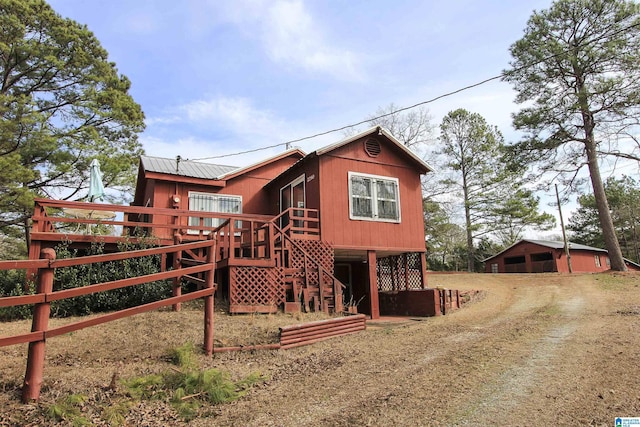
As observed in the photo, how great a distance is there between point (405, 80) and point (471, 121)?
2145cm

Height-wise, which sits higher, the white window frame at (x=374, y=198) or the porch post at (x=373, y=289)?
the white window frame at (x=374, y=198)

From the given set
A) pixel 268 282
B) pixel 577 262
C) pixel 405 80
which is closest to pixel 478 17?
pixel 405 80

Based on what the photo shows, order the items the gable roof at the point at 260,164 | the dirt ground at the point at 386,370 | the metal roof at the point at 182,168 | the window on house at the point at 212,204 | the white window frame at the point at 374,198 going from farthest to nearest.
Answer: the gable roof at the point at 260,164, the window on house at the point at 212,204, the metal roof at the point at 182,168, the white window frame at the point at 374,198, the dirt ground at the point at 386,370

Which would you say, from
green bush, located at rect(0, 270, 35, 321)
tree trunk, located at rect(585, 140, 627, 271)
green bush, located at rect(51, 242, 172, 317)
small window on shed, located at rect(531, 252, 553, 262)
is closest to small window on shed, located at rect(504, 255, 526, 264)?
small window on shed, located at rect(531, 252, 553, 262)

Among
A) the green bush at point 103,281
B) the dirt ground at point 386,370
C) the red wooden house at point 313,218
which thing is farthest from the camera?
the red wooden house at point 313,218

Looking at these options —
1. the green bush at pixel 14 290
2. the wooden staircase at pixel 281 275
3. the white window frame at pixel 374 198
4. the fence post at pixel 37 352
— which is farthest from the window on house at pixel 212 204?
the fence post at pixel 37 352

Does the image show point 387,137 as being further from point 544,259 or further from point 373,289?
point 544,259

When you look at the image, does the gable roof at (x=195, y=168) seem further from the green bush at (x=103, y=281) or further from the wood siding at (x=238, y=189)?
the green bush at (x=103, y=281)

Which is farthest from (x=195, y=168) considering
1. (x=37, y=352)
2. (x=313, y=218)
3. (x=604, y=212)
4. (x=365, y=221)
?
(x=604, y=212)

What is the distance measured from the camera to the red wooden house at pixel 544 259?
3222 centimetres

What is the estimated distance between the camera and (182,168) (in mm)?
15180

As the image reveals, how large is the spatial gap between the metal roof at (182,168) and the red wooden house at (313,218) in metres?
0.04

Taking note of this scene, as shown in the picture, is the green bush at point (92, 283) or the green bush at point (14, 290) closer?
the green bush at point (14, 290)

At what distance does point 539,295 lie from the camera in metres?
16.0
